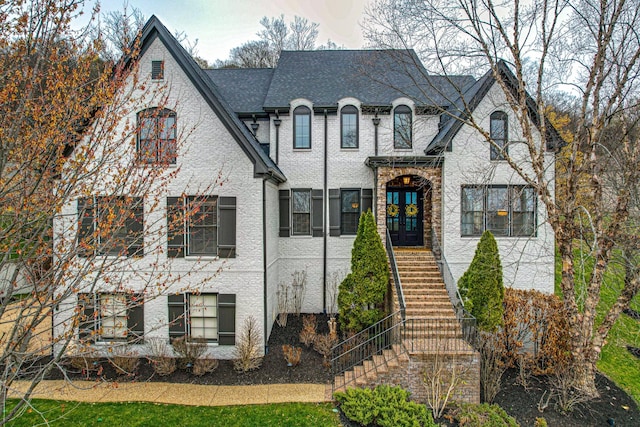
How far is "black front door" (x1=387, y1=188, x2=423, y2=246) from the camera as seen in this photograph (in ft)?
41.7

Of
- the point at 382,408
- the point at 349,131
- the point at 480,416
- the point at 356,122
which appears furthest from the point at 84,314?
the point at 356,122

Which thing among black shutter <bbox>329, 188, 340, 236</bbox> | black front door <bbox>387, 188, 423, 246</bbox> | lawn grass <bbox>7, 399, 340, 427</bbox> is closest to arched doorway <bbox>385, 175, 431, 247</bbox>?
black front door <bbox>387, 188, 423, 246</bbox>

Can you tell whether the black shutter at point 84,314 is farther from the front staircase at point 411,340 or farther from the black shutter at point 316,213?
the black shutter at point 316,213

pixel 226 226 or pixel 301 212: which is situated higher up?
pixel 301 212

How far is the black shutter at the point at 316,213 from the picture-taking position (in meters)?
12.4

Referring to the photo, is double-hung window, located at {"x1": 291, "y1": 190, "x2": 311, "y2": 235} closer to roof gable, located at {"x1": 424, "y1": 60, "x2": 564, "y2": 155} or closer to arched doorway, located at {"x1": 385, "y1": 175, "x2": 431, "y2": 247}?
arched doorway, located at {"x1": 385, "y1": 175, "x2": 431, "y2": 247}

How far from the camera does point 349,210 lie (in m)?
12.6

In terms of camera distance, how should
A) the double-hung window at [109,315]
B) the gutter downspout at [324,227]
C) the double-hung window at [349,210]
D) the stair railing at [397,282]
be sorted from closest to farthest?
the double-hung window at [109,315] < the stair railing at [397,282] < the gutter downspout at [324,227] < the double-hung window at [349,210]

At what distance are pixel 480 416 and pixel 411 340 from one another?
81.9 inches

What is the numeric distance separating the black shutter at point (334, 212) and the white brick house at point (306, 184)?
0.13 feet

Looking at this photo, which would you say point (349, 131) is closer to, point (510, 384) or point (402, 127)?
point (402, 127)

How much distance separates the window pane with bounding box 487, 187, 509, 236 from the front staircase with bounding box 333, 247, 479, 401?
2.52 metres

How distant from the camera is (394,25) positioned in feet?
29.6

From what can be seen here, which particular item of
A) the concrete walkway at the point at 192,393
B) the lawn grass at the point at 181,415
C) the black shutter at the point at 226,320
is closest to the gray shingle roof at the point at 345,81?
→ the black shutter at the point at 226,320
